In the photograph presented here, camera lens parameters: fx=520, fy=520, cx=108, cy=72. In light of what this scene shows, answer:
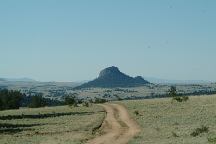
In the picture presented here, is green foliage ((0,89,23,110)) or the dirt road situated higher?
green foliage ((0,89,23,110))

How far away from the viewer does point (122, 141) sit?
39.9m

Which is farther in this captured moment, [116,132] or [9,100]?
[9,100]

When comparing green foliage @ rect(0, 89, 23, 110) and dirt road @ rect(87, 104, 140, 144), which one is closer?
dirt road @ rect(87, 104, 140, 144)

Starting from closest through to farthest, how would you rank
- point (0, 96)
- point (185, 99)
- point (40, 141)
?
1. point (40, 141)
2. point (185, 99)
3. point (0, 96)

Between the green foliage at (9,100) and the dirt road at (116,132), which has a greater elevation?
the green foliage at (9,100)

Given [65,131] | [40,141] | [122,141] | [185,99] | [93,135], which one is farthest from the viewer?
[185,99]

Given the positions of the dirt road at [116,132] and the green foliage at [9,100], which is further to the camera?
the green foliage at [9,100]

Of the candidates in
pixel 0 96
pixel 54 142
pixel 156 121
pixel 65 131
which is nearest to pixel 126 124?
pixel 156 121

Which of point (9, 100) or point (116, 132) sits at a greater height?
point (9, 100)

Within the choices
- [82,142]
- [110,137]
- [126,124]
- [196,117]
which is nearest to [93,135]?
[110,137]

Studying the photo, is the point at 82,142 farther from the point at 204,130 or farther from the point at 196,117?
the point at 196,117

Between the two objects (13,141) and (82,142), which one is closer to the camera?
(82,142)

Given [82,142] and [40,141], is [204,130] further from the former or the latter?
[40,141]

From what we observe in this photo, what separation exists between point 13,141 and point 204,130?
1601 cm
